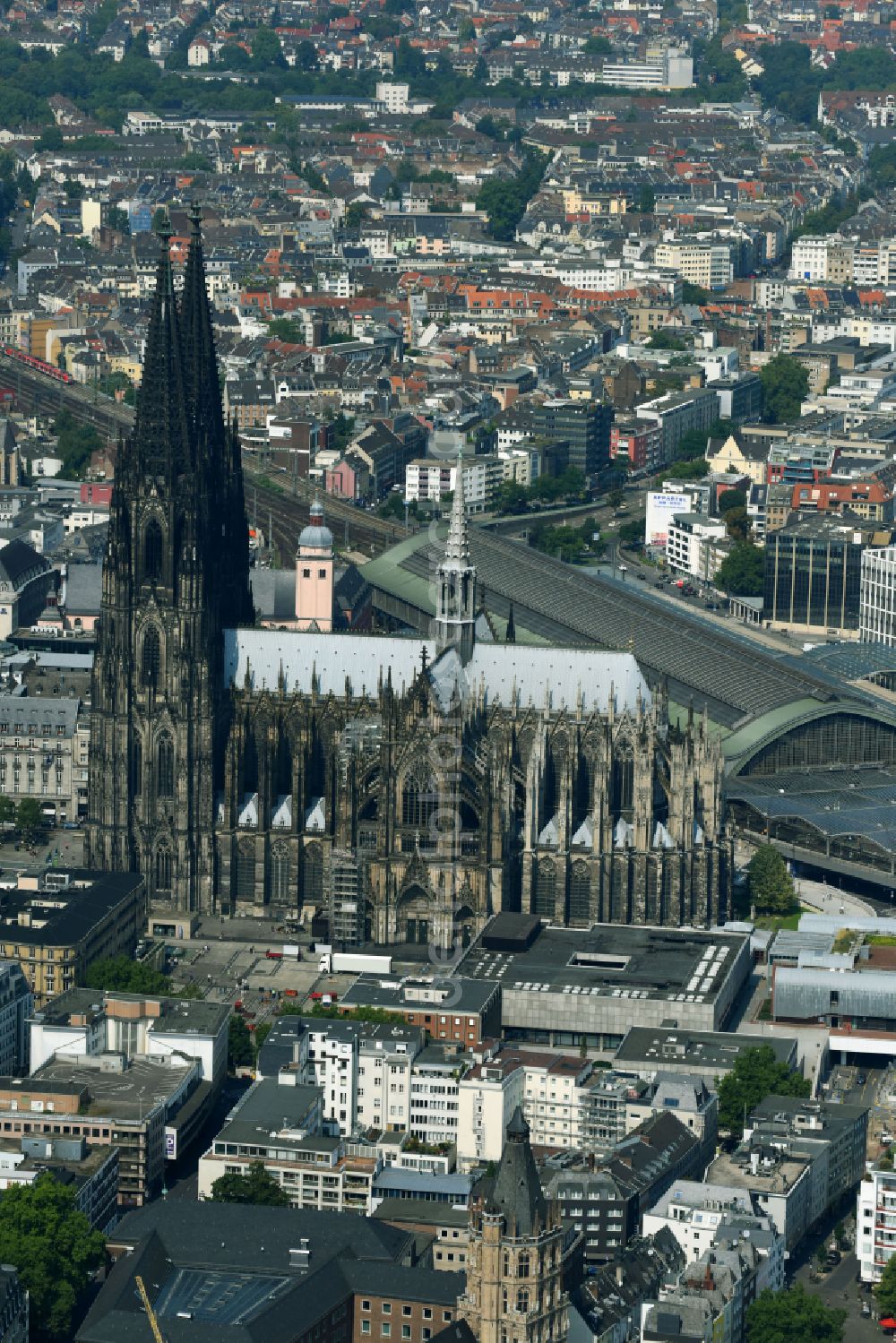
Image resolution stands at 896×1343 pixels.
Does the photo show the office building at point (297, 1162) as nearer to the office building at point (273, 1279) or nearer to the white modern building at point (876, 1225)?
the office building at point (273, 1279)

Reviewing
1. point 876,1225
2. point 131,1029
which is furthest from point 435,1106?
point 876,1225

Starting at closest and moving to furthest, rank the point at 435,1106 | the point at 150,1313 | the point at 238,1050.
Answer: the point at 150,1313 → the point at 435,1106 → the point at 238,1050

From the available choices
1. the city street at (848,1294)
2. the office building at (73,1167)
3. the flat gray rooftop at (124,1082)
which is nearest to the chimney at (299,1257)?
the office building at (73,1167)

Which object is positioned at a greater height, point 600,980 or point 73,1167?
point 73,1167

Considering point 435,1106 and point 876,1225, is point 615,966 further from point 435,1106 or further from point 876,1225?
point 876,1225

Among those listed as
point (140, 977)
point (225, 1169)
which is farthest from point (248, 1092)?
point (140, 977)

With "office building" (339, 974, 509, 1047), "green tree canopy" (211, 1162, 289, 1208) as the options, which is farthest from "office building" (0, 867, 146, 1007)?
"green tree canopy" (211, 1162, 289, 1208)

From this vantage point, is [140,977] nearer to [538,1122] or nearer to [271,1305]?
[538,1122]
